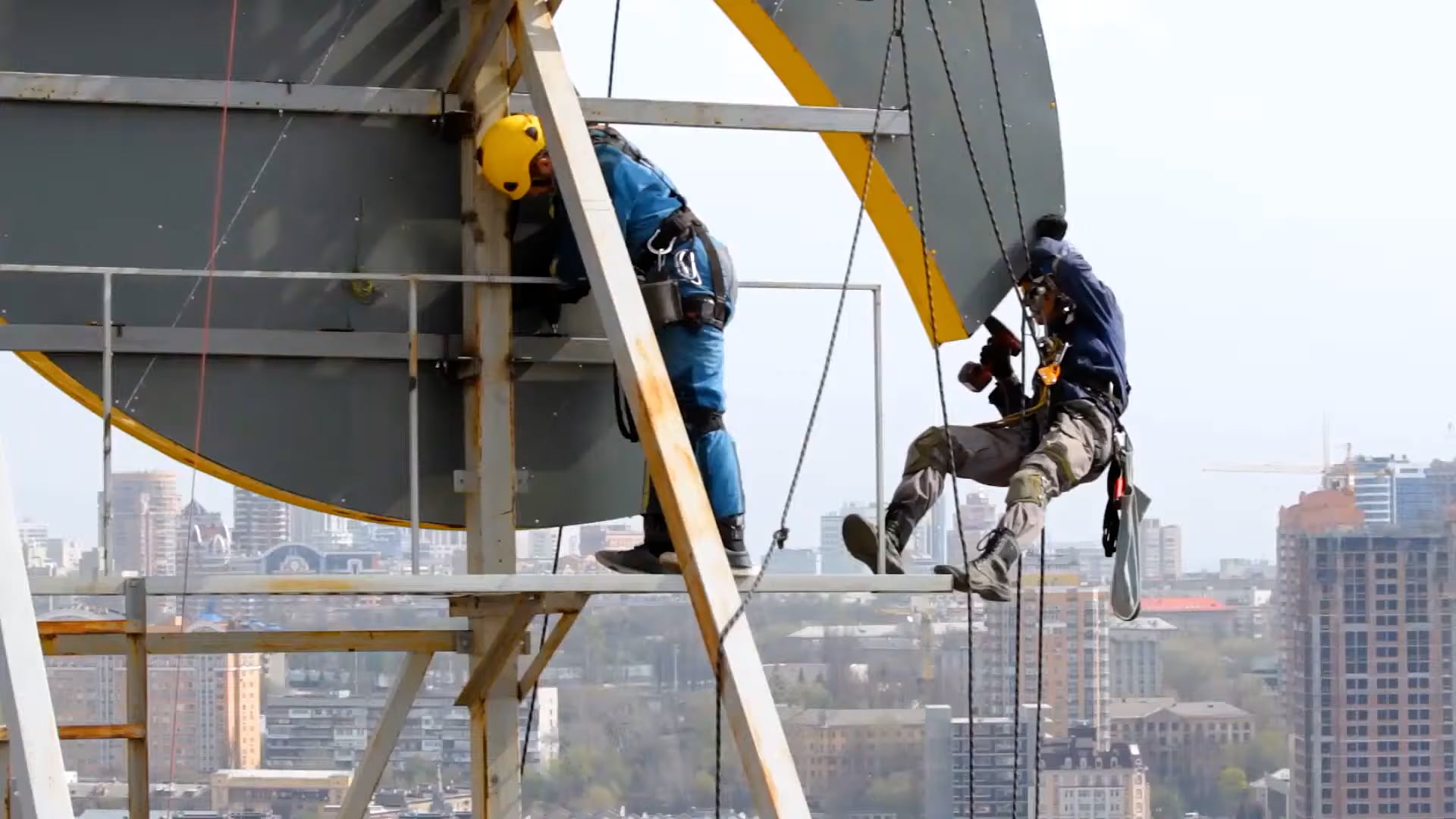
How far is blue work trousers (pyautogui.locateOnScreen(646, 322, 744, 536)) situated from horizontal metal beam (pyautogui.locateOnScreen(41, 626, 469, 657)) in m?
1.90

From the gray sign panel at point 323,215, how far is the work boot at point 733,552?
4.62 feet

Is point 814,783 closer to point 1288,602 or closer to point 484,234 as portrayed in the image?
point 1288,602

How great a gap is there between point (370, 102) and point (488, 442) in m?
1.53

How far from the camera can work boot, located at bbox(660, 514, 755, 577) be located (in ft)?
23.0

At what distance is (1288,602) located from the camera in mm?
68375

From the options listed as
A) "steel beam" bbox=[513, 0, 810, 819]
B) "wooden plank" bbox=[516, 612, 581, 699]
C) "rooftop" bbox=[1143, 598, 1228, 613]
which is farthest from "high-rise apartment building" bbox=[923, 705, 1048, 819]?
"steel beam" bbox=[513, 0, 810, 819]

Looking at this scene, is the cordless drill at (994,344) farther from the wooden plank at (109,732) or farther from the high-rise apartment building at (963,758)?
the high-rise apartment building at (963,758)

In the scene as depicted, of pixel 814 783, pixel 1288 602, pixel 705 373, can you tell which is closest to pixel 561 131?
pixel 705 373

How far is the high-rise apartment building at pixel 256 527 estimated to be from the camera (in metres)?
17.0

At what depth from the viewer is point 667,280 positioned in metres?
7.24

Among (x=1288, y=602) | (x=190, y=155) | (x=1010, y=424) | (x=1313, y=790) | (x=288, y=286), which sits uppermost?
(x=190, y=155)

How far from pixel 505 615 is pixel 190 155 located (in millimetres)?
2311

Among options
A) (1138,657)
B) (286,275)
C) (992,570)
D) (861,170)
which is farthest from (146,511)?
(1138,657)

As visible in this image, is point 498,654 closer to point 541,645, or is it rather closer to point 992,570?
point 541,645
